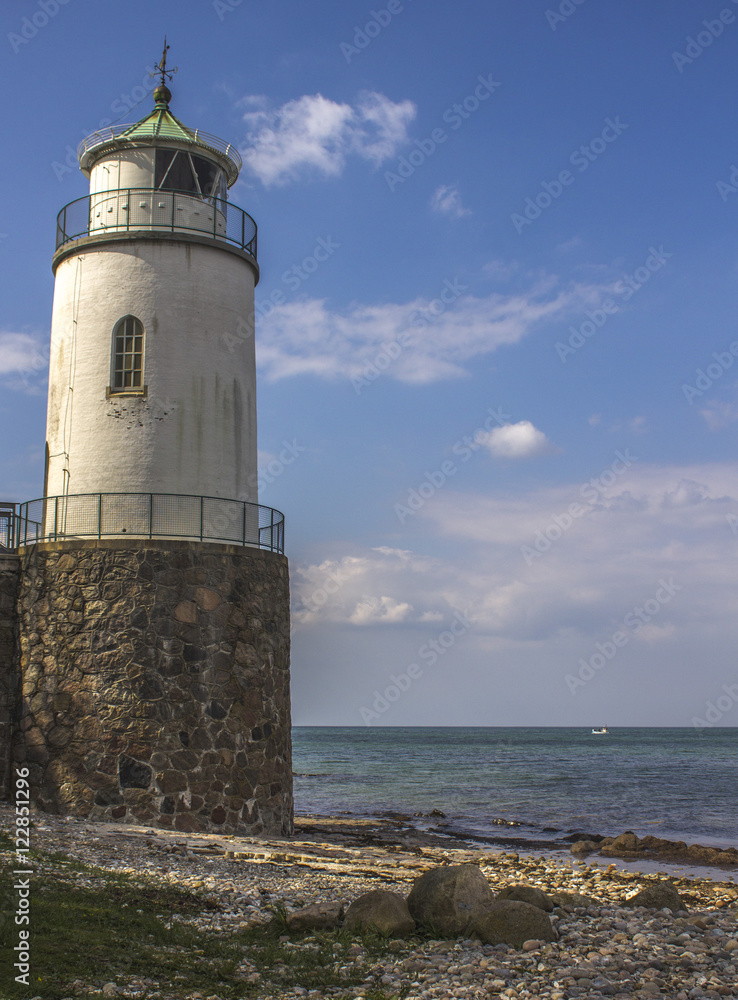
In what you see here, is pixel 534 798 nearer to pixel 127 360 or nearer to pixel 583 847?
pixel 583 847

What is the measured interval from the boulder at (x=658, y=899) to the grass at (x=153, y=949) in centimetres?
473

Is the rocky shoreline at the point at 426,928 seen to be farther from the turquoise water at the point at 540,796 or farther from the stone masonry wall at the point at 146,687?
the turquoise water at the point at 540,796

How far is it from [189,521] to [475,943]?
9.57 meters

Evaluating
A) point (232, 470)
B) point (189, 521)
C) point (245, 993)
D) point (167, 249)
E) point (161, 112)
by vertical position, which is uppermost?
point (161, 112)

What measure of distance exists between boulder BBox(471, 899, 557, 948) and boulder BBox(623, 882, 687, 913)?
318cm

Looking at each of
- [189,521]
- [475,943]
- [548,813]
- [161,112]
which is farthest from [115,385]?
[548,813]

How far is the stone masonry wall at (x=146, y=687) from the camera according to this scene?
1430 cm

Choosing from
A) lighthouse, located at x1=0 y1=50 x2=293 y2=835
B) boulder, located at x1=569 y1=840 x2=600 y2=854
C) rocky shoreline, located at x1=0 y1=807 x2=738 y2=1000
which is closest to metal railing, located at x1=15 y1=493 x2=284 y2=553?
lighthouse, located at x1=0 y1=50 x2=293 y2=835

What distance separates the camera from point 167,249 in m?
16.7

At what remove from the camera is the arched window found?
53.7ft

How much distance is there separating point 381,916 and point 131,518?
365 inches

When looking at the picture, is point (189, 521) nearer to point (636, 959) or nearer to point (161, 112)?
point (161, 112)

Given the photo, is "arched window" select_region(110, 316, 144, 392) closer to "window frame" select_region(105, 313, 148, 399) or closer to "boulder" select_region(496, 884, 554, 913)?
"window frame" select_region(105, 313, 148, 399)
